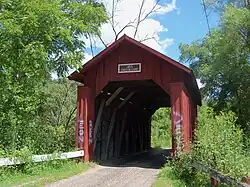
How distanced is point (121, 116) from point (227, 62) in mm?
5589

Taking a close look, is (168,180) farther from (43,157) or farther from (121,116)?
(121,116)

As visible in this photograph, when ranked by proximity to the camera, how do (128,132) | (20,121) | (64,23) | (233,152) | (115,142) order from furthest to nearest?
1. (128,132)
2. (115,142)
3. (64,23)
4. (20,121)
5. (233,152)

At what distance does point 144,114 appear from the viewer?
72.0ft

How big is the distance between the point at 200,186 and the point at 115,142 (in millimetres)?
7344

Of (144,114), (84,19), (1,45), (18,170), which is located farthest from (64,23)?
(144,114)

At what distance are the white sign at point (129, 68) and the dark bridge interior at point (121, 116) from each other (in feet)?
3.10

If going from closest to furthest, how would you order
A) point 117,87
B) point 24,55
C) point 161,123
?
point 24,55 → point 117,87 → point 161,123

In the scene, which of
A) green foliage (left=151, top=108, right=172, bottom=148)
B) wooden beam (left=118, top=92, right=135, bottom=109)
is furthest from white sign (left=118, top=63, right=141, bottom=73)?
green foliage (left=151, top=108, right=172, bottom=148)

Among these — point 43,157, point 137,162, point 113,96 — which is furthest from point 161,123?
point 43,157

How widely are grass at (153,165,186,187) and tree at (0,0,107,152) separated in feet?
13.4

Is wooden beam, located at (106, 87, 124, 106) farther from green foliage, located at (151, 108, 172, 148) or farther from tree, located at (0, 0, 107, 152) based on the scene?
green foliage, located at (151, 108, 172, 148)

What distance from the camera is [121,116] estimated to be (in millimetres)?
16828

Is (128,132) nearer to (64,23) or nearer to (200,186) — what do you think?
(64,23)

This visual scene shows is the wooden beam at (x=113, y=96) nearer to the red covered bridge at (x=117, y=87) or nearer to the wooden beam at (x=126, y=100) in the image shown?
the red covered bridge at (x=117, y=87)
